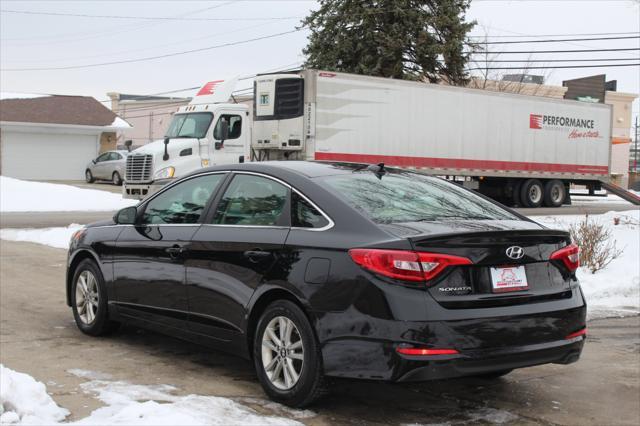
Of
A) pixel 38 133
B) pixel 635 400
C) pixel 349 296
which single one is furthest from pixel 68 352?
pixel 38 133

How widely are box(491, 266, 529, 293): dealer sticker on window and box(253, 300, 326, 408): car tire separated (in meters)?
1.11

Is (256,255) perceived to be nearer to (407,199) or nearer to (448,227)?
(407,199)

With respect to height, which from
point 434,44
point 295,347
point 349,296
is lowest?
point 295,347

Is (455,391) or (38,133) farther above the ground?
(38,133)

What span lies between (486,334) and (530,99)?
2653cm

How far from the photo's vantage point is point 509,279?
15.6 feet

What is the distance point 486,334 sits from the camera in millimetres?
4570

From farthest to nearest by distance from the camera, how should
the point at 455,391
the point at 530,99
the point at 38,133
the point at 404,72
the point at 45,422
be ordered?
1. the point at 38,133
2. the point at 404,72
3. the point at 530,99
4. the point at 455,391
5. the point at 45,422

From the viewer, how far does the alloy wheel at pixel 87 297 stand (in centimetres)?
691

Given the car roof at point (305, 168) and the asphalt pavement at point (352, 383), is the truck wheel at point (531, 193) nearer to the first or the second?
the asphalt pavement at point (352, 383)

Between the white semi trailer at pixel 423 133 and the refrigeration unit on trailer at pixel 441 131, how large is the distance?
32mm

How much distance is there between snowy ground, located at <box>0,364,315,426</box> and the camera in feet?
14.4

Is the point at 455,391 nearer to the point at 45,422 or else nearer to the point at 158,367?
the point at 158,367

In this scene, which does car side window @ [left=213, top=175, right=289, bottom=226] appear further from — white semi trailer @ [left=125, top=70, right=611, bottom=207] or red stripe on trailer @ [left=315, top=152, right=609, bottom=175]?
red stripe on trailer @ [left=315, top=152, right=609, bottom=175]
